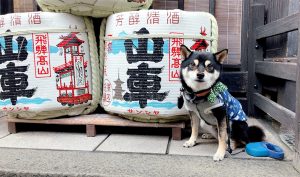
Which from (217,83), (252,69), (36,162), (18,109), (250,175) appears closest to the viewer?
(250,175)

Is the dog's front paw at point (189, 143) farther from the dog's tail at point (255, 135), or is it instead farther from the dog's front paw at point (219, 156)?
the dog's tail at point (255, 135)

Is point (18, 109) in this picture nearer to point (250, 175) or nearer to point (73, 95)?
point (73, 95)

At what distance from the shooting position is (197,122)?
7.93 feet

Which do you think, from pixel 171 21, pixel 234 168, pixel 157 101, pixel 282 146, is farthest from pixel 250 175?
pixel 171 21

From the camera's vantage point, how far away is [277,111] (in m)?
2.37

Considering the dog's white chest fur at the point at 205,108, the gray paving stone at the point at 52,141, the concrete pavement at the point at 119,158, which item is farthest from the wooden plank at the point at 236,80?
the gray paving stone at the point at 52,141

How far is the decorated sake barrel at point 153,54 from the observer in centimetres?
240

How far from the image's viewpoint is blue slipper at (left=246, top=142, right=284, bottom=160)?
206cm

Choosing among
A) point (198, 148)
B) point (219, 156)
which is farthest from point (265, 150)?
point (198, 148)

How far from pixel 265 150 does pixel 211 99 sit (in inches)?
20.2

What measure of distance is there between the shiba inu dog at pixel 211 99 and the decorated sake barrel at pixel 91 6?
779 millimetres

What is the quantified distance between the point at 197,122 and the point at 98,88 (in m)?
0.96

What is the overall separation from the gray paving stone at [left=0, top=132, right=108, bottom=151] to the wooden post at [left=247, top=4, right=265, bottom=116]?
1580 millimetres

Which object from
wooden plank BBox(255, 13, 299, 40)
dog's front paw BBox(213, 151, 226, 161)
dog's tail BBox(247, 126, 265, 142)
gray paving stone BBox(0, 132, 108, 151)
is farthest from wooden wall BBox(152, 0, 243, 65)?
gray paving stone BBox(0, 132, 108, 151)
